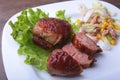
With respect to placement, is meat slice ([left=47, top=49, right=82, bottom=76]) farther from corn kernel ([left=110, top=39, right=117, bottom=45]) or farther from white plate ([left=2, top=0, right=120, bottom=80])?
corn kernel ([left=110, top=39, right=117, bottom=45])

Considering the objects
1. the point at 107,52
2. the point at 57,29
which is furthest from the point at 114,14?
the point at 57,29

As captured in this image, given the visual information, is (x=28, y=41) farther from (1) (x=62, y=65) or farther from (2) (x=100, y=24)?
(2) (x=100, y=24)

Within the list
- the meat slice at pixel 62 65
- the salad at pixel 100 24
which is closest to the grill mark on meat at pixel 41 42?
the meat slice at pixel 62 65

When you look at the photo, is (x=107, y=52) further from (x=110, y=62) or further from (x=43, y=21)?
(x=43, y=21)

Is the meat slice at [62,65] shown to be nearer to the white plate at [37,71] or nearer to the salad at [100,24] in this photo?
the white plate at [37,71]

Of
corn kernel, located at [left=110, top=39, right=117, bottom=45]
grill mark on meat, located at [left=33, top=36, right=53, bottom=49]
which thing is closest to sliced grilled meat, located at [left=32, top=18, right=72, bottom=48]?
grill mark on meat, located at [left=33, top=36, right=53, bottom=49]

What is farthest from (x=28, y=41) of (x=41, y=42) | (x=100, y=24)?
(x=100, y=24)
